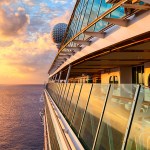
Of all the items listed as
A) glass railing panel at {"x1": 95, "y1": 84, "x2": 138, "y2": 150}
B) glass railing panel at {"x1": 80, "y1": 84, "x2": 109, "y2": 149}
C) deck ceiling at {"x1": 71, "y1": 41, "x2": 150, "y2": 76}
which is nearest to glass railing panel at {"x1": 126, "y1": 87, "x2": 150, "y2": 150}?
glass railing panel at {"x1": 95, "y1": 84, "x2": 138, "y2": 150}

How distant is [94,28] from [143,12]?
6233 millimetres

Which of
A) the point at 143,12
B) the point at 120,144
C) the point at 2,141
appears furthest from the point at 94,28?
the point at 2,141

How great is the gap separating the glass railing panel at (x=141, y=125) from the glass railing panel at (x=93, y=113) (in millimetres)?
1606

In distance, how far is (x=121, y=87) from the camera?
4.62 m

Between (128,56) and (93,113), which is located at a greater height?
(128,56)

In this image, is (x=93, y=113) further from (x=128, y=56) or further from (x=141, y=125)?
(x=128, y=56)

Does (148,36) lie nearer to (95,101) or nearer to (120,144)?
(95,101)

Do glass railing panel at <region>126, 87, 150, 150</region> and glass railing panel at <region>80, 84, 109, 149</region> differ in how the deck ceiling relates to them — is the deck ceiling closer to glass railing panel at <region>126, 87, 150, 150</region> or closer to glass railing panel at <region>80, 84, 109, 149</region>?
glass railing panel at <region>80, 84, 109, 149</region>

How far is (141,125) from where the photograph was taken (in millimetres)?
3998

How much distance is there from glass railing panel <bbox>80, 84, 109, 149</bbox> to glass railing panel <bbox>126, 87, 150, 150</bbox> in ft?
5.27

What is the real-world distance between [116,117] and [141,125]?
97cm

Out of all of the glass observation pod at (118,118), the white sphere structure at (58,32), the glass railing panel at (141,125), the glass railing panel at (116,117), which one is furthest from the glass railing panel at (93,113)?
the white sphere structure at (58,32)

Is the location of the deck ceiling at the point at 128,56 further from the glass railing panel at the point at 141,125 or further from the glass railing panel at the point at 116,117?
the glass railing panel at the point at 141,125

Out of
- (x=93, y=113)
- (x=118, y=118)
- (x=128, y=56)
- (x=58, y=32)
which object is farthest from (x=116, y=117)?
(x=58, y=32)
